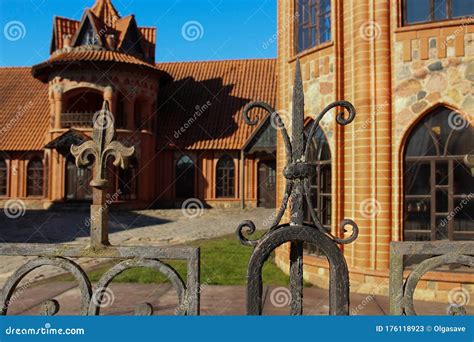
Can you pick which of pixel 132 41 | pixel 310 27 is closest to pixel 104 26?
pixel 132 41

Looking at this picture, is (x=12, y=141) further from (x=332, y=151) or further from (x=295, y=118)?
(x=295, y=118)

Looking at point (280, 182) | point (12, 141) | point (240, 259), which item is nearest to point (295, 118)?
point (280, 182)

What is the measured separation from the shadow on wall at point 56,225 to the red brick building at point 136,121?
89.3 inches

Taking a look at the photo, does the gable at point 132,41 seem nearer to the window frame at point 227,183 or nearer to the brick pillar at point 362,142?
the window frame at point 227,183

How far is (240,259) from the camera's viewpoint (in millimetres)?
9617

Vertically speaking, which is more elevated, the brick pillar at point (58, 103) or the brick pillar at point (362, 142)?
the brick pillar at point (58, 103)

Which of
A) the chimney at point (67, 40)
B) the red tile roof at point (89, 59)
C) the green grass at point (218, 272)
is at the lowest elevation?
the green grass at point (218, 272)

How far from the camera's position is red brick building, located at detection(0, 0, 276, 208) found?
21984 millimetres

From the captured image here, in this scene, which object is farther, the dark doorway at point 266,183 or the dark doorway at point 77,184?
the dark doorway at point 266,183

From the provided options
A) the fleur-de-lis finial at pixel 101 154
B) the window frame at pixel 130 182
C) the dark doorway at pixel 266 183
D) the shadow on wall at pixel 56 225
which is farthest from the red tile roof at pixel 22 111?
the fleur-de-lis finial at pixel 101 154

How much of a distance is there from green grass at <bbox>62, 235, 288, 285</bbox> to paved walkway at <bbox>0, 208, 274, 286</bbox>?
5.34 feet

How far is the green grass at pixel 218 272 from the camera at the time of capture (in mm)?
7574

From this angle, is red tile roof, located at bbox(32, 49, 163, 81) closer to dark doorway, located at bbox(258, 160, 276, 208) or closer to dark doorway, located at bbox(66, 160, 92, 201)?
→ dark doorway, located at bbox(66, 160, 92, 201)

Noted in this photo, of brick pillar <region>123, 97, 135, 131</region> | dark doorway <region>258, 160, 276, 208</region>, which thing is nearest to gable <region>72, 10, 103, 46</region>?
brick pillar <region>123, 97, 135, 131</region>
